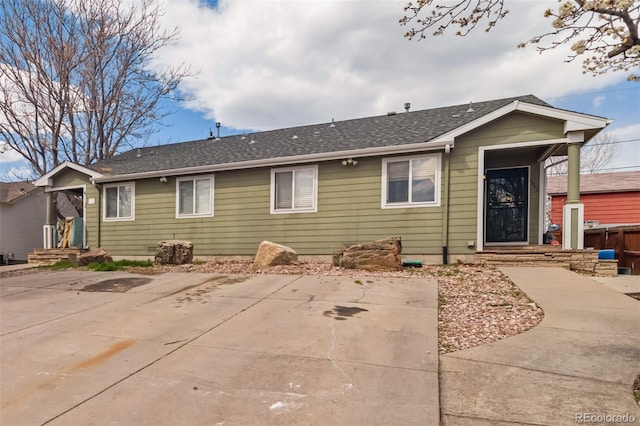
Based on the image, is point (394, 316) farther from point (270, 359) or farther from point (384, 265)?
point (384, 265)

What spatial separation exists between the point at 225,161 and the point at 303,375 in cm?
894

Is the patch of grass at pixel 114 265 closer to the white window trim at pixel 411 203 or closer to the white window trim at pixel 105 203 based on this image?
the white window trim at pixel 105 203

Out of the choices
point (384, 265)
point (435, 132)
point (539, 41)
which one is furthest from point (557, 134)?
point (539, 41)

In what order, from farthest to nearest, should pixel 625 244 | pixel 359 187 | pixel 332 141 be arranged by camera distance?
pixel 332 141 → pixel 359 187 → pixel 625 244

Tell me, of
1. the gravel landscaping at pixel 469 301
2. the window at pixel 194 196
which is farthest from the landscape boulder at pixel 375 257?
the window at pixel 194 196

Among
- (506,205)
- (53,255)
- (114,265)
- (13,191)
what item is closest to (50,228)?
(53,255)

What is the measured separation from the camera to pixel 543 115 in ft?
25.4

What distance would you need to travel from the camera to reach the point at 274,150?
10906 mm

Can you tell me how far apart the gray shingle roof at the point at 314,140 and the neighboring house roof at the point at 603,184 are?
27.5 ft

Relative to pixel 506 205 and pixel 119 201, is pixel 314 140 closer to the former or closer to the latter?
pixel 506 205

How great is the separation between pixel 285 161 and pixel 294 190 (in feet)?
2.87

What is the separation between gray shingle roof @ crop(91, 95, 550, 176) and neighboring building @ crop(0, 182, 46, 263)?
7871 millimetres

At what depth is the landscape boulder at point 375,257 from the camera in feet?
24.9

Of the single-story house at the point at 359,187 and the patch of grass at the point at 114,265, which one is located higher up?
the single-story house at the point at 359,187
